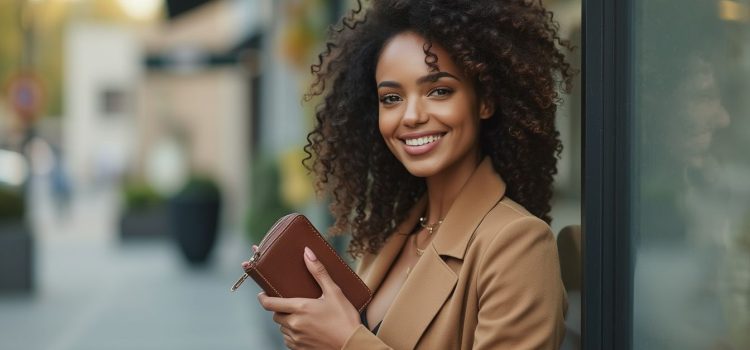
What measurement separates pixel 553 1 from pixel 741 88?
1.13m

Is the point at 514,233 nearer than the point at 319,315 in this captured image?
Yes

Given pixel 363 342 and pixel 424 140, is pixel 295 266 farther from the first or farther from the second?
pixel 424 140

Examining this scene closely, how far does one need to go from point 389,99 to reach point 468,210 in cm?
30

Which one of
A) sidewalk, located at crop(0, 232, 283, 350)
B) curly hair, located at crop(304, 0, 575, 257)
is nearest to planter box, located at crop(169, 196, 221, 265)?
sidewalk, located at crop(0, 232, 283, 350)

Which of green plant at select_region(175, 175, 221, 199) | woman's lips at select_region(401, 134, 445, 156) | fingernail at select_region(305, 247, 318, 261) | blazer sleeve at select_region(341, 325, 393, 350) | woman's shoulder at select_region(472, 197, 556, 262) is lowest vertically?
green plant at select_region(175, 175, 221, 199)

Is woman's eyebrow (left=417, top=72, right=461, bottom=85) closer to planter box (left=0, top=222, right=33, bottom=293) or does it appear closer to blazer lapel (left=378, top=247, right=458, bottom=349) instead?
blazer lapel (left=378, top=247, right=458, bottom=349)

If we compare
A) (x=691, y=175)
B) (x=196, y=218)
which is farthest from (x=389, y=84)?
(x=196, y=218)

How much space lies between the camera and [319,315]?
2.19m

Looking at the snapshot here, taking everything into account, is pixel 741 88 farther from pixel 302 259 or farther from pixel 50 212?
pixel 50 212

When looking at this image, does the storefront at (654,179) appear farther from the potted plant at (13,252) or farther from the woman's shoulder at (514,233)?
the potted plant at (13,252)

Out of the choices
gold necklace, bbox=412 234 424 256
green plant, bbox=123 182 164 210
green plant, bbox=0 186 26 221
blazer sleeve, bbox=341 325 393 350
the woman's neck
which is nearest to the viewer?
blazer sleeve, bbox=341 325 393 350

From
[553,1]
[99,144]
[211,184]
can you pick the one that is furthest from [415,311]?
[99,144]

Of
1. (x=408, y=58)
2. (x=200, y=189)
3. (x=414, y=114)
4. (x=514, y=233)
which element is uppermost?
(x=408, y=58)

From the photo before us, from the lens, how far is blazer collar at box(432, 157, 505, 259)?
7.36 ft
